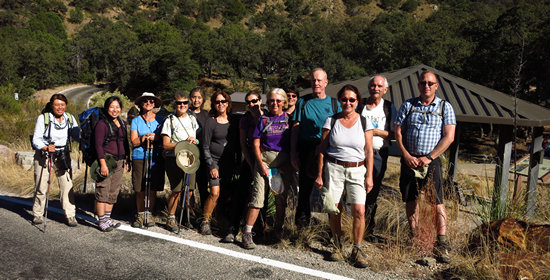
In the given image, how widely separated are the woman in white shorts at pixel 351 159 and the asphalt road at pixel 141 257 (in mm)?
456

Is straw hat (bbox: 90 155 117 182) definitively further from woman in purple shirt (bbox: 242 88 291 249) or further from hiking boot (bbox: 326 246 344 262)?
hiking boot (bbox: 326 246 344 262)

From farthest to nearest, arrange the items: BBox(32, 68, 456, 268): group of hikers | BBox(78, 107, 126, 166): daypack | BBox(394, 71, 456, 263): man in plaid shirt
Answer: BBox(78, 107, 126, 166): daypack
BBox(394, 71, 456, 263): man in plaid shirt
BBox(32, 68, 456, 268): group of hikers

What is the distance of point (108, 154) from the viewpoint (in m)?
4.55

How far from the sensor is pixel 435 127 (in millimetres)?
3793

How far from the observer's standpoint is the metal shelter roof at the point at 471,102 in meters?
5.80

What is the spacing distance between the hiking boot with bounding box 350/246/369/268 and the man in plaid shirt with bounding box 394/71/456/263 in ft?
2.54

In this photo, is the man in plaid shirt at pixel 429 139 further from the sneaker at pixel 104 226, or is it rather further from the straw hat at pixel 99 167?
the sneaker at pixel 104 226

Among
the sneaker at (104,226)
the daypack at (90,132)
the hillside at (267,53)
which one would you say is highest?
the hillside at (267,53)

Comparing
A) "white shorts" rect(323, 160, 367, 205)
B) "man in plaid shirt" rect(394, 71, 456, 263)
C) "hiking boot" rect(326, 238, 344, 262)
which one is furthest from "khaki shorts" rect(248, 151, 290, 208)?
"man in plaid shirt" rect(394, 71, 456, 263)

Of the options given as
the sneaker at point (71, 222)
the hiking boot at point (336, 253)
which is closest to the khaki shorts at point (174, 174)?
the sneaker at point (71, 222)

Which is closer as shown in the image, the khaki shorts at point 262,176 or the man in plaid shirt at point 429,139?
the man in plaid shirt at point 429,139

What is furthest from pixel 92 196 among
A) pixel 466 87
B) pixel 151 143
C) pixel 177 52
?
pixel 177 52

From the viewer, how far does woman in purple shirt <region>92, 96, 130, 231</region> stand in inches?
176

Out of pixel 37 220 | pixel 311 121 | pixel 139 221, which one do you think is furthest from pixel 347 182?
pixel 37 220
